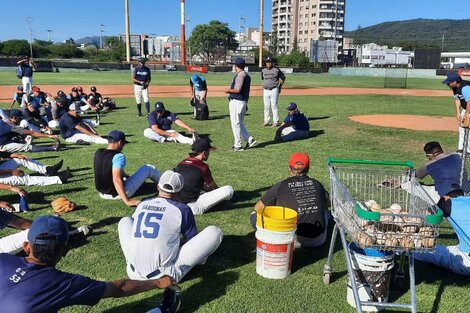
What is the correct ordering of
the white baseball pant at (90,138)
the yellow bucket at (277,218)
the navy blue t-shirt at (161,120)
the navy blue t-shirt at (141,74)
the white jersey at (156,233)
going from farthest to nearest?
the navy blue t-shirt at (141,74), the navy blue t-shirt at (161,120), the white baseball pant at (90,138), the yellow bucket at (277,218), the white jersey at (156,233)

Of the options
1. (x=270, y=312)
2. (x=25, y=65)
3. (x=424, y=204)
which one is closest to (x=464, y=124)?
(x=424, y=204)

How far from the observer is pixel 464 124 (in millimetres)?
6164

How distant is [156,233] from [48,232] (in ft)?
4.31

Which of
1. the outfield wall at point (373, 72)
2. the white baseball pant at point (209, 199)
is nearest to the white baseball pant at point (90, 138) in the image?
the white baseball pant at point (209, 199)

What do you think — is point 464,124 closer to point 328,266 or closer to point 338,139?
point 328,266

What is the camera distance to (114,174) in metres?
6.39

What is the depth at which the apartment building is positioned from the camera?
131 m

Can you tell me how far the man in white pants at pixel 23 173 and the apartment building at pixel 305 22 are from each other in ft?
409

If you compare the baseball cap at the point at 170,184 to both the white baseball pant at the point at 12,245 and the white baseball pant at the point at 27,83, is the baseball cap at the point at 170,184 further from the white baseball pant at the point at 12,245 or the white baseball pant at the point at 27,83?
the white baseball pant at the point at 27,83

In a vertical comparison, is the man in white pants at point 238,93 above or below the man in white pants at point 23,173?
above

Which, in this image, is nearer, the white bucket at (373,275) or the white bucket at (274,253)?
the white bucket at (373,275)

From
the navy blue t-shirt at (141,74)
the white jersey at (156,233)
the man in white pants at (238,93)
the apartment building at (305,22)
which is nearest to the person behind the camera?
the white jersey at (156,233)

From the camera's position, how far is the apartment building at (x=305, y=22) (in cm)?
13125

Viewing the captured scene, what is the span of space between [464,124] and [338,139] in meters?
6.28
